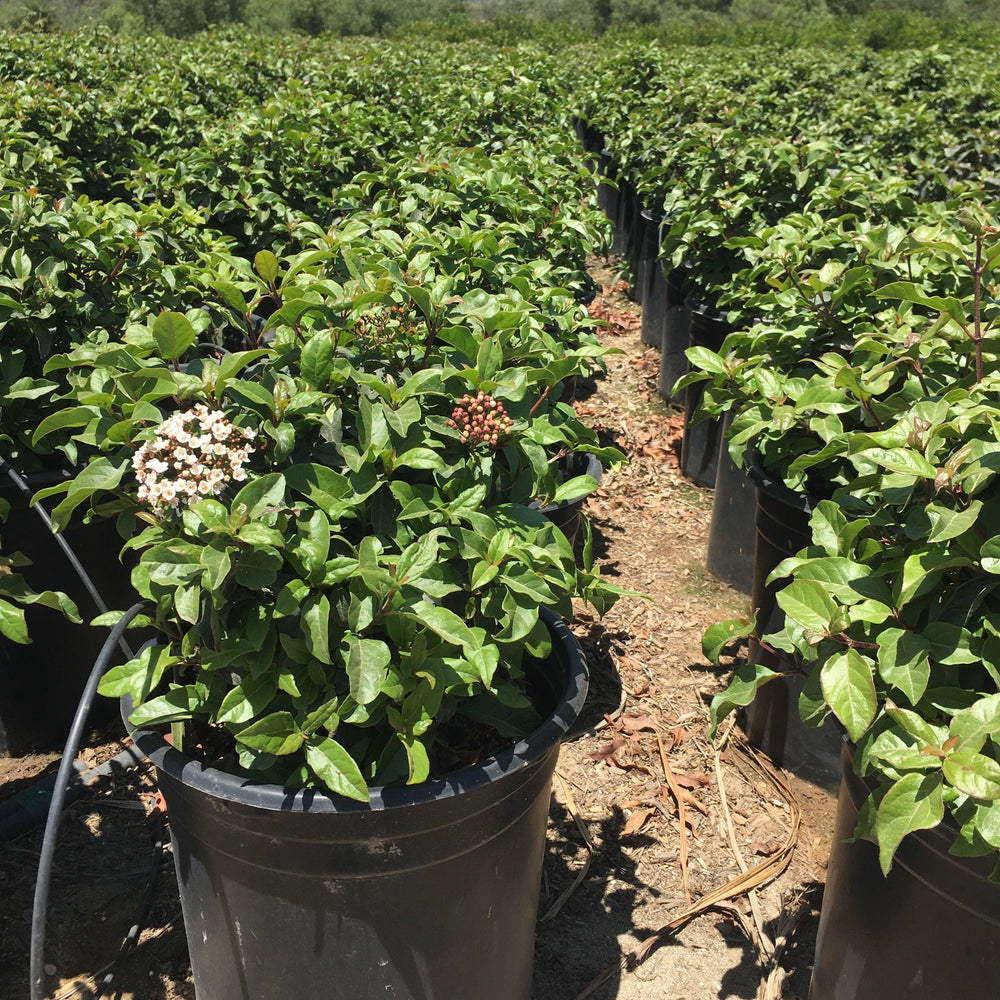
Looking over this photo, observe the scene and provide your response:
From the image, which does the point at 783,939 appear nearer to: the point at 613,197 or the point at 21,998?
the point at 21,998

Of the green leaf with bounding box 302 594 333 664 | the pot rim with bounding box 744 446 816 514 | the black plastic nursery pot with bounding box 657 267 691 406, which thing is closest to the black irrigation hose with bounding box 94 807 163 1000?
the green leaf with bounding box 302 594 333 664

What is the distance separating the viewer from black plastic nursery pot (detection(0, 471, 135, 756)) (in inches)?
110

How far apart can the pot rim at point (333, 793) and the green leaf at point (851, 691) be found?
1.59ft

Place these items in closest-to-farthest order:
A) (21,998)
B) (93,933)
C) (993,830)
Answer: (993,830)
(21,998)
(93,933)

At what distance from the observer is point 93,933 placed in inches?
96.0

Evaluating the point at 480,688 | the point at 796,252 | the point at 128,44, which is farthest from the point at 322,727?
the point at 128,44

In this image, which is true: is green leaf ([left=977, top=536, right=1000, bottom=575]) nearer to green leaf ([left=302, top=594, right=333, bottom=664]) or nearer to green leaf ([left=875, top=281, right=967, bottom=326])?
green leaf ([left=875, top=281, right=967, bottom=326])

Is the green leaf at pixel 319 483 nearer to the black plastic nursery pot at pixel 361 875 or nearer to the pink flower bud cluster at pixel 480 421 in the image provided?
the pink flower bud cluster at pixel 480 421

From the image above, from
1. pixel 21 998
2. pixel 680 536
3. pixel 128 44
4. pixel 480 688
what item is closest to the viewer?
pixel 480 688

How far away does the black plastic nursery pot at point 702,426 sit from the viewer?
4.64 meters

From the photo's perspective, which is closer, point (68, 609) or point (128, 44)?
point (68, 609)

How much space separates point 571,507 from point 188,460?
6.10 ft

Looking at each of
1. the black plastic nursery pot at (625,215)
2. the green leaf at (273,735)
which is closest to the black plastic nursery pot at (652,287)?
the black plastic nursery pot at (625,215)

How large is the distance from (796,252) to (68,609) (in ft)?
8.70
